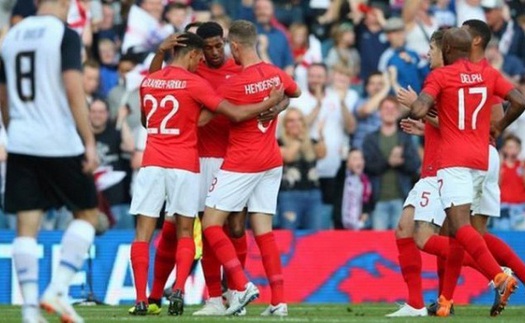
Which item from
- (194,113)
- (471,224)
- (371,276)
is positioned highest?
(194,113)

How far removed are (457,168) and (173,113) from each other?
2.63 metres

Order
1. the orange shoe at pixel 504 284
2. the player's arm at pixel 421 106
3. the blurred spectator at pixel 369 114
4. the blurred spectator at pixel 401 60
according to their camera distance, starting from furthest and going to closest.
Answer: the blurred spectator at pixel 401 60 < the blurred spectator at pixel 369 114 < the orange shoe at pixel 504 284 < the player's arm at pixel 421 106

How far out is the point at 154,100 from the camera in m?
14.9

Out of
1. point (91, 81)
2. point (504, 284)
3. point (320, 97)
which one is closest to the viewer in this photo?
point (504, 284)

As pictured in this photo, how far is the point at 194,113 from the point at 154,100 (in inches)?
15.2

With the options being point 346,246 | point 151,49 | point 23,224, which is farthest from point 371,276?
point 23,224

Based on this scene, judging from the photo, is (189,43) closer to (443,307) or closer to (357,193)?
(443,307)

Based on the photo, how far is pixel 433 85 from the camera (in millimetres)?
14453

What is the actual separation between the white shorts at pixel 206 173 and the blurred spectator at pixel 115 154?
520 cm

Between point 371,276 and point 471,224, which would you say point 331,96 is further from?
point 471,224

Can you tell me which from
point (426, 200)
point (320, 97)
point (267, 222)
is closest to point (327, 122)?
point (320, 97)

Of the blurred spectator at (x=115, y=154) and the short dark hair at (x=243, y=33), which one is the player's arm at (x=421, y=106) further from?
the blurred spectator at (x=115, y=154)

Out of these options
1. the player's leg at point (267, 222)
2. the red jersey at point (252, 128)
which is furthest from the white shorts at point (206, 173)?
the player's leg at point (267, 222)

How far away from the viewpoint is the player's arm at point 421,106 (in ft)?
46.2
